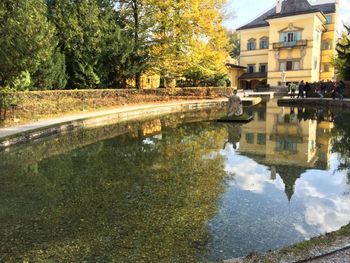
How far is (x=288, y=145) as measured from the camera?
1212cm

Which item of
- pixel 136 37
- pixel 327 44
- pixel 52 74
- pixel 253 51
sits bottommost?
pixel 52 74

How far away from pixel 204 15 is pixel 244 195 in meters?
22.9

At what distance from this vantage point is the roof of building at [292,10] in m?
50.4

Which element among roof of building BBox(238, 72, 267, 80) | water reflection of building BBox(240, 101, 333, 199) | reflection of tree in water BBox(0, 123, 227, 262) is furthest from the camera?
roof of building BBox(238, 72, 267, 80)

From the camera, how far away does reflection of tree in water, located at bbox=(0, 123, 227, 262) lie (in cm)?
473

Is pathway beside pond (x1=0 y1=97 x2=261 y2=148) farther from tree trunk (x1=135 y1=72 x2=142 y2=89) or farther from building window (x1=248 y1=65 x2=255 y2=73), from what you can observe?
building window (x1=248 y1=65 x2=255 y2=73)

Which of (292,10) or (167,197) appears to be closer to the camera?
(167,197)

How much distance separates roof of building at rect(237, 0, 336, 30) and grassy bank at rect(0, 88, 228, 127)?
29078 millimetres

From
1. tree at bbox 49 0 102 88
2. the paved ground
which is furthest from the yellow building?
the paved ground

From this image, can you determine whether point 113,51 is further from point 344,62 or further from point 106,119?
Answer: point 344,62

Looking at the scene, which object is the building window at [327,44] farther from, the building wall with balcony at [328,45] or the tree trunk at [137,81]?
the tree trunk at [137,81]

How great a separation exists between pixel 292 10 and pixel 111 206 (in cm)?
5245

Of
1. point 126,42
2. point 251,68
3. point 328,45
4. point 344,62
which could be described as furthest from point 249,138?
point 328,45

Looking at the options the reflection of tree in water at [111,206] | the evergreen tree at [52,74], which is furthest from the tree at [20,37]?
the evergreen tree at [52,74]
